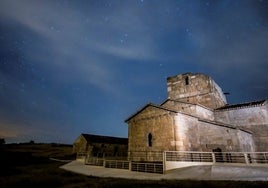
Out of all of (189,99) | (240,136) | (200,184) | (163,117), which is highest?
(189,99)

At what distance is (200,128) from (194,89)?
373 inches

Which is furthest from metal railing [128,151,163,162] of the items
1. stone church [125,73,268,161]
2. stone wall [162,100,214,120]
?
stone wall [162,100,214,120]

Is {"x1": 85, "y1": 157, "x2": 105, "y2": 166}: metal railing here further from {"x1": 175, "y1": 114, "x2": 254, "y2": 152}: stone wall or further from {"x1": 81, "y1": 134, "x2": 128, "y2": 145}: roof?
{"x1": 81, "y1": 134, "x2": 128, "y2": 145}: roof

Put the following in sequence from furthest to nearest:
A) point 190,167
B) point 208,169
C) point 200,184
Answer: point 190,167, point 208,169, point 200,184

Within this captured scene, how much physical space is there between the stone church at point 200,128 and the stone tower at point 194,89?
5.6 inches

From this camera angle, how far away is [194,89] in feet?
88.1

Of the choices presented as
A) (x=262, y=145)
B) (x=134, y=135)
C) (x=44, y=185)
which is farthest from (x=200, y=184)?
(x=262, y=145)

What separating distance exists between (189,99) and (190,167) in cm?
1510

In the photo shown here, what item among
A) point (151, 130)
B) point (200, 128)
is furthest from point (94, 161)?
point (200, 128)

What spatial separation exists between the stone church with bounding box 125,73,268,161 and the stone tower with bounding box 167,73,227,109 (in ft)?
0.47

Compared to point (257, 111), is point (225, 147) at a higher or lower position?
lower

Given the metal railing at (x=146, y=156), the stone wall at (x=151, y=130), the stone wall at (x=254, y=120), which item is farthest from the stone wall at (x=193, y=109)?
the metal railing at (x=146, y=156)

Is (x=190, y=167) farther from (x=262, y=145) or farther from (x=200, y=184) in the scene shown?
(x=262, y=145)

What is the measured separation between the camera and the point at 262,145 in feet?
66.4
